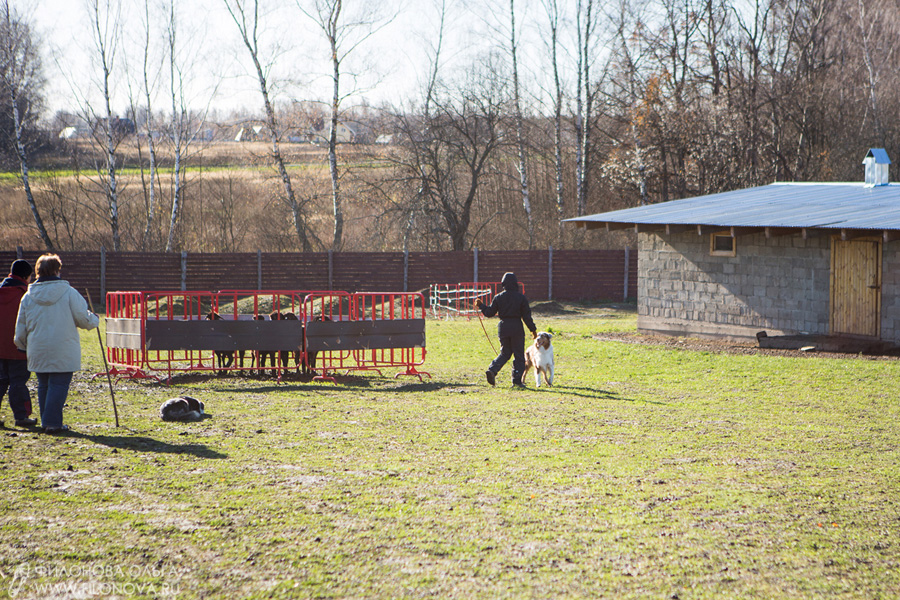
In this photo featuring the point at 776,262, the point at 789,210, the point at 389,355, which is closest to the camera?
the point at 389,355

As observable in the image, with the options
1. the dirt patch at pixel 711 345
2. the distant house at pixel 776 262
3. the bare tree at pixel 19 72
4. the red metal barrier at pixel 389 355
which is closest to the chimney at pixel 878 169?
the distant house at pixel 776 262

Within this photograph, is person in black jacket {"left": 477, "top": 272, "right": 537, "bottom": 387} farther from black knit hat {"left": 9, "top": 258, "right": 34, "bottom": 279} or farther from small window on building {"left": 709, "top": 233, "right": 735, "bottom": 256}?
small window on building {"left": 709, "top": 233, "right": 735, "bottom": 256}

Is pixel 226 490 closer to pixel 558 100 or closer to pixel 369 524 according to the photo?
pixel 369 524

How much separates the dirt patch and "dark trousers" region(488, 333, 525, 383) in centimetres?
610

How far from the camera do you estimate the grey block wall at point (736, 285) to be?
16.6 meters

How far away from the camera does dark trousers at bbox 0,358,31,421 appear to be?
25.8ft

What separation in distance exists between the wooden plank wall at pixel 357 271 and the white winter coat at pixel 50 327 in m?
22.0

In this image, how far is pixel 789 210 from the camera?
1761cm

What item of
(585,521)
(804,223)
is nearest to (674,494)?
(585,521)

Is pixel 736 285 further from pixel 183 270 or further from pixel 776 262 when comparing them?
pixel 183 270

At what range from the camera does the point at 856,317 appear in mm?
15922

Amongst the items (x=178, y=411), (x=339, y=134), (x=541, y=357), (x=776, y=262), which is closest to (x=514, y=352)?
(x=541, y=357)

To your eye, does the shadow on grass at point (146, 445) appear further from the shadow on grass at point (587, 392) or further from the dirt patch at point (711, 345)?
the dirt patch at point (711, 345)

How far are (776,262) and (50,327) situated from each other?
47.5 feet
